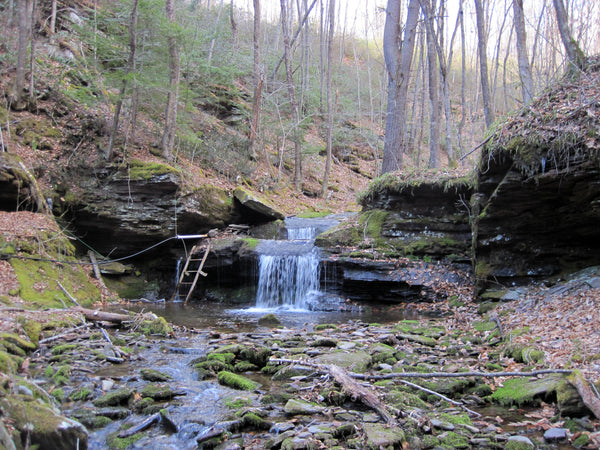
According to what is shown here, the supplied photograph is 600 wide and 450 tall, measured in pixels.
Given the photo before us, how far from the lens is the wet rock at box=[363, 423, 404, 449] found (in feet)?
11.4

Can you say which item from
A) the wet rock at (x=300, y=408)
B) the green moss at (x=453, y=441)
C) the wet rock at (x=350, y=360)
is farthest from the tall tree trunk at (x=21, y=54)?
the green moss at (x=453, y=441)

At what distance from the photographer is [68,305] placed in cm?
930

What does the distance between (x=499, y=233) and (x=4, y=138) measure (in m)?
13.5

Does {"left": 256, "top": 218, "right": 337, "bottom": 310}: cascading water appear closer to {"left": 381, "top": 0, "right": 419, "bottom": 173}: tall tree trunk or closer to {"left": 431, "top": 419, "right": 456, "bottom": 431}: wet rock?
{"left": 381, "top": 0, "right": 419, "bottom": 173}: tall tree trunk

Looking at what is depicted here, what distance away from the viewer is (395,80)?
47.2ft

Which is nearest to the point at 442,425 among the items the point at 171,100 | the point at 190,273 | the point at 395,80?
the point at 190,273

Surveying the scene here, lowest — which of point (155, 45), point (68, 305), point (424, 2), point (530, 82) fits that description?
point (68, 305)

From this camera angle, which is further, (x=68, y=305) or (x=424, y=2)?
(x=424, y=2)

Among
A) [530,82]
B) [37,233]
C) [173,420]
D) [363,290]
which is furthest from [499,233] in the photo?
[37,233]

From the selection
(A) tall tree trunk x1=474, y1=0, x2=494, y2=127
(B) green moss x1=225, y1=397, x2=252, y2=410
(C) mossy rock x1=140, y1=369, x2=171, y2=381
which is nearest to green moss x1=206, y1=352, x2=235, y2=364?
(C) mossy rock x1=140, y1=369, x2=171, y2=381

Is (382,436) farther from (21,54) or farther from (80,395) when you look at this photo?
(21,54)

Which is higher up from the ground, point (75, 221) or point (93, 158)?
point (93, 158)

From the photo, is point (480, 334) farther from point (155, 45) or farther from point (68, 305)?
point (155, 45)

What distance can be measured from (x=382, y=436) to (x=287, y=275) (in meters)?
9.17
